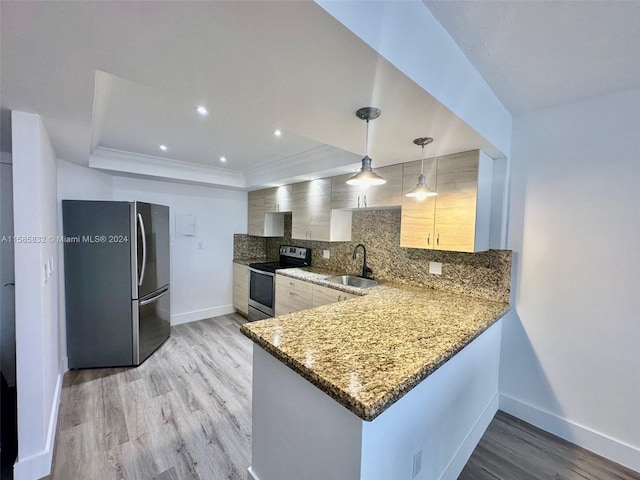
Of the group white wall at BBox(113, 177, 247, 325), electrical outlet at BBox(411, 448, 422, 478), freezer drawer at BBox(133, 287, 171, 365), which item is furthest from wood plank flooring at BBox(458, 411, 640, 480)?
white wall at BBox(113, 177, 247, 325)

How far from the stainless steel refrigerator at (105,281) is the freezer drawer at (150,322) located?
11 mm

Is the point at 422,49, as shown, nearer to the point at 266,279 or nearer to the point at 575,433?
the point at 575,433

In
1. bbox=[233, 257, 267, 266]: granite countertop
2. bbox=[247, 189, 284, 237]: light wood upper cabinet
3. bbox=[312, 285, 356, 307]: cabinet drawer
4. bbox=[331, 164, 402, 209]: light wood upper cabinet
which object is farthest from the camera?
bbox=[233, 257, 267, 266]: granite countertop

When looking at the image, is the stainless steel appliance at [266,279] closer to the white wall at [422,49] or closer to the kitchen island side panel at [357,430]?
the kitchen island side panel at [357,430]

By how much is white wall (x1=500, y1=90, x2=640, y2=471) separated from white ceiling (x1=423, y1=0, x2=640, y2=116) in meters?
0.29

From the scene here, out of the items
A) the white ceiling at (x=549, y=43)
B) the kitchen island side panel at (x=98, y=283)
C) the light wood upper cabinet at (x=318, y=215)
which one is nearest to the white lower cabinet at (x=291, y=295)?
the light wood upper cabinet at (x=318, y=215)

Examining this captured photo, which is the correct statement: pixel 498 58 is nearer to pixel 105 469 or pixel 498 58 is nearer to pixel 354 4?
pixel 354 4

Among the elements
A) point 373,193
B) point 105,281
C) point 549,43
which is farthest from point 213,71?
point 105,281

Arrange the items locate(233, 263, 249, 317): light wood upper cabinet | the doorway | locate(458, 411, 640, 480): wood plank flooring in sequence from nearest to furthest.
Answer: locate(458, 411, 640, 480): wood plank flooring, the doorway, locate(233, 263, 249, 317): light wood upper cabinet

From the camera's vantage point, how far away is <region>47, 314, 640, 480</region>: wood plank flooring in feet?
5.42

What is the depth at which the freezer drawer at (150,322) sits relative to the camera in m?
2.81

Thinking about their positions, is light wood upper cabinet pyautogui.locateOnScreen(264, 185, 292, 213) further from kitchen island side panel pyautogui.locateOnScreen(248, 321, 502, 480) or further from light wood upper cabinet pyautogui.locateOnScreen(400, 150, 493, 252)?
kitchen island side panel pyautogui.locateOnScreen(248, 321, 502, 480)

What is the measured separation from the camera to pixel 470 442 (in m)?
1.77

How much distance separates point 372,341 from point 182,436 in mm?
1687
